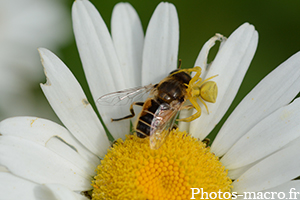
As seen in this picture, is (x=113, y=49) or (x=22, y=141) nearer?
(x=22, y=141)

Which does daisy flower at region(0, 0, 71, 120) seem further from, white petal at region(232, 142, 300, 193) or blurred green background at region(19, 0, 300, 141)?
white petal at region(232, 142, 300, 193)

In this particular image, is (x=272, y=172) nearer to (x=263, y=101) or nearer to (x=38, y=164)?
(x=263, y=101)

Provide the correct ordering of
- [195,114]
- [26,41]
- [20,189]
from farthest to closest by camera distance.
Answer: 1. [26,41]
2. [195,114]
3. [20,189]

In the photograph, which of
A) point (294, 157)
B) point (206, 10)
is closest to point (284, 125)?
point (294, 157)

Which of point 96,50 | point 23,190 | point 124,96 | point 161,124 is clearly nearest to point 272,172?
point 161,124

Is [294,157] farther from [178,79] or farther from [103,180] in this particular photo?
[103,180]
